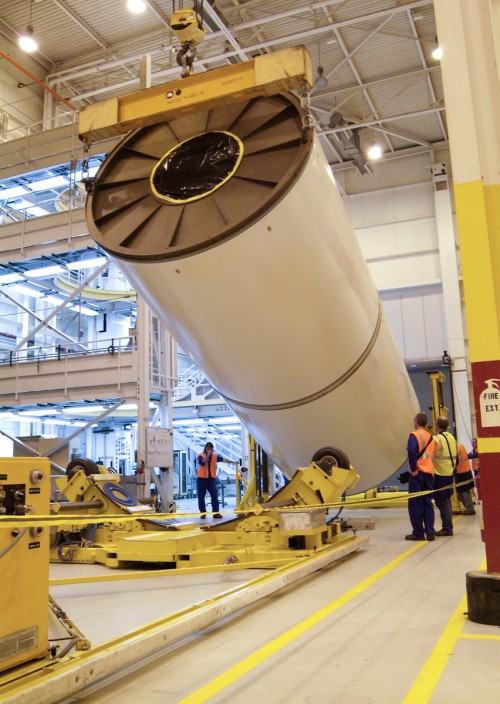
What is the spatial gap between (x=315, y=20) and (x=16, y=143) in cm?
637

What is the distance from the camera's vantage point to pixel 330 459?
17.6ft

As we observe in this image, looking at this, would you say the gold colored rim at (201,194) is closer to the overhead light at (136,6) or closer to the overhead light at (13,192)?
the overhead light at (136,6)

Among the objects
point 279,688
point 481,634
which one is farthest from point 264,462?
point 279,688

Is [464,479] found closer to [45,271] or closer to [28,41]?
[45,271]

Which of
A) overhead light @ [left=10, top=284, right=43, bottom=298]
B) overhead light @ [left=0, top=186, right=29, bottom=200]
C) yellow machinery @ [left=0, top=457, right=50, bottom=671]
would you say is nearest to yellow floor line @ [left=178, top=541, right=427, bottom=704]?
yellow machinery @ [left=0, top=457, right=50, bottom=671]

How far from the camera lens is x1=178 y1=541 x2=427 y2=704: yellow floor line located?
7.78 ft

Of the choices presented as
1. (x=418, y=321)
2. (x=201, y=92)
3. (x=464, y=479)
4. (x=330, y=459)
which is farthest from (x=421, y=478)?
(x=418, y=321)

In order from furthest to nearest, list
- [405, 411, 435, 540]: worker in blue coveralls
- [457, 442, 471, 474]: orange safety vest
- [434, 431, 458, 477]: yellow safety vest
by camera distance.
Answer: [457, 442, 471, 474]: orange safety vest → [434, 431, 458, 477]: yellow safety vest → [405, 411, 435, 540]: worker in blue coveralls

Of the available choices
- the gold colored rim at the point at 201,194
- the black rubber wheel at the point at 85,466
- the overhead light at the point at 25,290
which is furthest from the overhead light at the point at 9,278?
the gold colored rim at the point at 201,194

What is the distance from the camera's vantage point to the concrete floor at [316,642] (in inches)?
93.4

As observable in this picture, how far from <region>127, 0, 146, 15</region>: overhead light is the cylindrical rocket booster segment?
8180 millimetres

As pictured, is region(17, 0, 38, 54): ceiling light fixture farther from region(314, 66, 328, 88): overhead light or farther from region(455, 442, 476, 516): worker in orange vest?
region(455, 442, 476, 516): worker in orange vest

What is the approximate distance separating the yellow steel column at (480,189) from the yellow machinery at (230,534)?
2073mm

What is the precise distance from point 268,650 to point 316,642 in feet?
0.87
